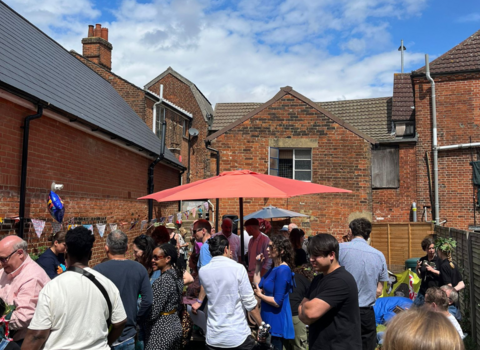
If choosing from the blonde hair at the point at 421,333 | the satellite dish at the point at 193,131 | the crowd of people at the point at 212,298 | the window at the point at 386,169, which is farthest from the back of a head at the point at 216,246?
the satellite dish at the point at 193,131

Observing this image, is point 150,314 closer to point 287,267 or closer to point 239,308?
point 239,308

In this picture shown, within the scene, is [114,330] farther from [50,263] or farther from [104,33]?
[104,33]

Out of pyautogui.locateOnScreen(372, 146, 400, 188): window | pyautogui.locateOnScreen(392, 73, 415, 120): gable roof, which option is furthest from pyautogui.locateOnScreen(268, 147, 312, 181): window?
pyautogui.locateOnScreen(392, 73, 415, 120): gable roof

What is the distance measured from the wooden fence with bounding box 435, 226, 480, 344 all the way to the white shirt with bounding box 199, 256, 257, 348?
12.8ft

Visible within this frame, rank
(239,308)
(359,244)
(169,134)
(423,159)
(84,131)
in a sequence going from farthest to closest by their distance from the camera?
(169,134), (423,159), (84,131), (359,244), (239,308)

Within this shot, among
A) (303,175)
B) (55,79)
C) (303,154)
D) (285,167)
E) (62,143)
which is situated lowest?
(303,175)

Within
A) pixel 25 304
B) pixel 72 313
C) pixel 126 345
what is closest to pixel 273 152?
pixel 126 345

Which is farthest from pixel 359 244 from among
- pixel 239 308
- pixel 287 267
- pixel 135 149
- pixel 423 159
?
pixel 423 159

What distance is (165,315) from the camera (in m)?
4.53

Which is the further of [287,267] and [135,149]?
[135,149]

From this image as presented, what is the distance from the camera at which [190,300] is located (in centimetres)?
550

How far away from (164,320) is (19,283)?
1.44 m

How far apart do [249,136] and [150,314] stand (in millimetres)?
10647

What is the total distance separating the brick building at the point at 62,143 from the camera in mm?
7289
